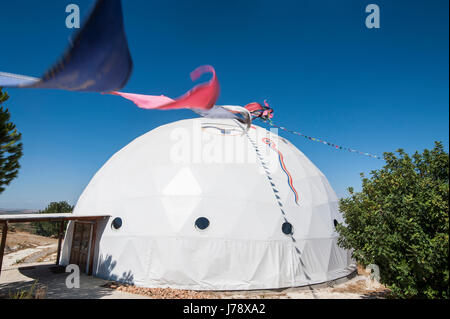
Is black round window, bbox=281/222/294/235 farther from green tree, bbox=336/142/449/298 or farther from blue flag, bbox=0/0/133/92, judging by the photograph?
blue flag, bbox=0/0/133/92

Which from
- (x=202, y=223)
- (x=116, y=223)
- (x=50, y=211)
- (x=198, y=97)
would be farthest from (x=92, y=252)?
(x=50, y=211)

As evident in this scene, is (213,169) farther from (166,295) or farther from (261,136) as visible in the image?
(166,295)

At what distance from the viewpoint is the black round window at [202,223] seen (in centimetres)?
933

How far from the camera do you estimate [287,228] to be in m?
9.74

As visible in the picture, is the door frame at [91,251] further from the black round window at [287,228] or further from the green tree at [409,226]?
the green tree at [409,226]

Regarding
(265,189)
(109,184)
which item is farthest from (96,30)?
(109,184)

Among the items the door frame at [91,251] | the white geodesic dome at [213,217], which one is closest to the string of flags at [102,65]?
the white geodesic dome at [213,217]

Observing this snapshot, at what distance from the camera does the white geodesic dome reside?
9031 millimetres

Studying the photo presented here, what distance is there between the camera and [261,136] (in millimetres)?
13039

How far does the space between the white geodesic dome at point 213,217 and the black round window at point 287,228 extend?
39 millimetres

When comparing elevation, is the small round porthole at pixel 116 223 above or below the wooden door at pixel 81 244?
above

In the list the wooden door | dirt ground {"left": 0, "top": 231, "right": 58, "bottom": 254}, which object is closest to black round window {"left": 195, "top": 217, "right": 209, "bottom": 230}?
the wooden door

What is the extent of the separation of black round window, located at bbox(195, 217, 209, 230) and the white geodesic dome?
38 mm

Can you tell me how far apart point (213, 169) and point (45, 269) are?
31.7 feet
